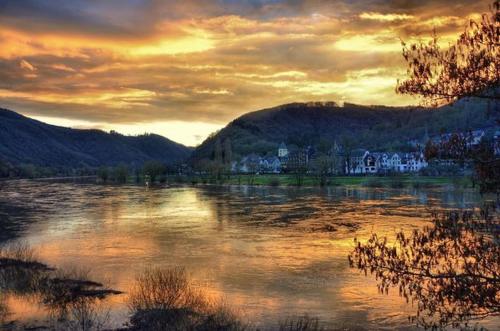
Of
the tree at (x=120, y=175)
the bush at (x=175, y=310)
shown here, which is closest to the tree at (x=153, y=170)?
the tree at (x=120, y=175)

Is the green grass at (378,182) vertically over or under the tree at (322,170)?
under

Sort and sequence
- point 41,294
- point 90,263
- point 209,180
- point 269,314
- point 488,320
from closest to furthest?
point 488,320 < point 269,314 < point 41,294 < point 90,263 < point 209,180

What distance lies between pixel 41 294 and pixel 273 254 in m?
14.3

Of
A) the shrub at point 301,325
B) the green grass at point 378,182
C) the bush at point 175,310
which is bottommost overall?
the shrub at point 301,325

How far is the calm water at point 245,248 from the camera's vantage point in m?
19.0

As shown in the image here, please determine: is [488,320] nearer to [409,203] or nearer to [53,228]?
[53,228]

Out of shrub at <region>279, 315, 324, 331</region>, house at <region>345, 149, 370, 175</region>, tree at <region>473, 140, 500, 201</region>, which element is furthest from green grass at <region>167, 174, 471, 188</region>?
tree at <region>473, 140, 500, 201</region>

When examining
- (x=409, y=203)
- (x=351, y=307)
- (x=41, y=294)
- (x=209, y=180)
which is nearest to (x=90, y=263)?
(x=41, y=294)

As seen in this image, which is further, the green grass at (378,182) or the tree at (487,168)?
the green grass at (378,182)

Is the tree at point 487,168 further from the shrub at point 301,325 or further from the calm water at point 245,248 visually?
the calm water at point 245,248

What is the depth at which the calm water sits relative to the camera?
749 inches

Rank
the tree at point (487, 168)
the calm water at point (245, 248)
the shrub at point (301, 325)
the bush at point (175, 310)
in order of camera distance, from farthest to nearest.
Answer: the calm water at point (245, 248), the bush at point (175, 310), the shrub at point (301, 325), the tree at point (487, 168)

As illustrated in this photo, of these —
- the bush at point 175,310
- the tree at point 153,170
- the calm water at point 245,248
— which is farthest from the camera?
the tree at point 153,170

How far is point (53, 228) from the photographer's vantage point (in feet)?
142
